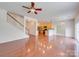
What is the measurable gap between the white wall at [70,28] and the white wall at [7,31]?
265 cm

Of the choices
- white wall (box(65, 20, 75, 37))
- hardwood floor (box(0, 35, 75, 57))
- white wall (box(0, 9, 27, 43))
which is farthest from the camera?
white wall (box(0, 9, 27, 43))

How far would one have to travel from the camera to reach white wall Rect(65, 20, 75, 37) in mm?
4387

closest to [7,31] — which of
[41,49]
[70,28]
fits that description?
[41,49]

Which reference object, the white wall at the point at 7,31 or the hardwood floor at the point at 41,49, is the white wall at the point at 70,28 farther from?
the white wall at the point at 7,31

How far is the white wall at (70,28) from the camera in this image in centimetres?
439

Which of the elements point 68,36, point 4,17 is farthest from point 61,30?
point 4,17

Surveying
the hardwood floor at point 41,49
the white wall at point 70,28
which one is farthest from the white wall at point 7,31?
the white wall at point 70,28

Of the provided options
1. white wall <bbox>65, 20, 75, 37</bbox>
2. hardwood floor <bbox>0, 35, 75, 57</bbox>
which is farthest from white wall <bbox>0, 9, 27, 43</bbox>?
white wall <bbox>65, 20, 75, 37</bbox>

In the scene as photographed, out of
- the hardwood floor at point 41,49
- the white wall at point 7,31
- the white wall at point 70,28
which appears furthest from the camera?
the white wall at point 7,31

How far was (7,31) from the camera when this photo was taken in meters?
5.51

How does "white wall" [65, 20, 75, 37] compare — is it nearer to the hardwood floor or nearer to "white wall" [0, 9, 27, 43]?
the hardwood floor

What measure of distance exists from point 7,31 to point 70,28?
3041 millimetres

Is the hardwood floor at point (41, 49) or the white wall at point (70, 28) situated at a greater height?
the white wall at point (70, 28)

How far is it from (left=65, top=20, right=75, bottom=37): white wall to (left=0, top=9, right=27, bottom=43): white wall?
2.65 metres
